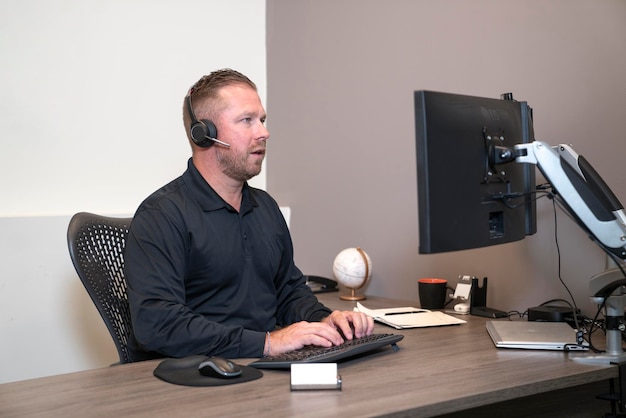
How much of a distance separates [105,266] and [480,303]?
3.89ft

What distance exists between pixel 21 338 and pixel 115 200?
659mm

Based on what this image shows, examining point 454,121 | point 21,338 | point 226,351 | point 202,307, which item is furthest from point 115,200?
point 454,121

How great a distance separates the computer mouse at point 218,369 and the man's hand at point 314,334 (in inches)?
10.8

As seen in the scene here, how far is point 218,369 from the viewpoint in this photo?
1416mm

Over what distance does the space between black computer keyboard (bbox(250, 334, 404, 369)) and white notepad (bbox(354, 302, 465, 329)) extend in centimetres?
38

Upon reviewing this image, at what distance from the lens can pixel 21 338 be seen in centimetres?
259

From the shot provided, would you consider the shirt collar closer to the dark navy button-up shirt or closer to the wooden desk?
the dark navy button-up shirt

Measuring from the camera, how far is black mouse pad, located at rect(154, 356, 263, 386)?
1.41 m

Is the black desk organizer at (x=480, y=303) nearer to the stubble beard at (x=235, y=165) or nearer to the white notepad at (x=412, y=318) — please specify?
the white notepad at (x=412, y=318)

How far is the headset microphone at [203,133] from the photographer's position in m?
2.02

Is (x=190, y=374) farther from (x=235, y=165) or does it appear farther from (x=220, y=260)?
(x=235, y=165)

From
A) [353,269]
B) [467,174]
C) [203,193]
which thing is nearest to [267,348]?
[203,193]

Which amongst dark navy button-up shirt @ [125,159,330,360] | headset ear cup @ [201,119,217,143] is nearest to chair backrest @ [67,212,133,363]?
dark navy button-up shirt @ [125,159,330,360]

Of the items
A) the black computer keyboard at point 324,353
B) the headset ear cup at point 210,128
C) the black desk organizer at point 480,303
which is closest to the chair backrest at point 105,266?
the headset ear cup at point 210,128
